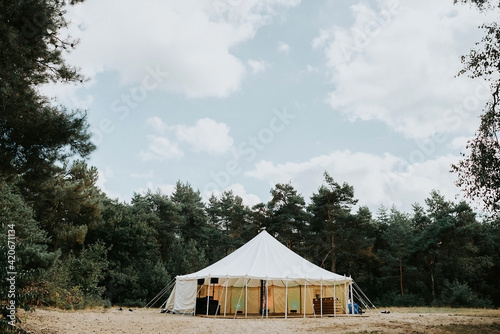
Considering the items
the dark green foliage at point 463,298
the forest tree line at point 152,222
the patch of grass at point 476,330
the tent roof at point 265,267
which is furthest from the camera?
the dark green foliage at point 463,298

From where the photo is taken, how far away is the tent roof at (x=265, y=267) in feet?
38.1

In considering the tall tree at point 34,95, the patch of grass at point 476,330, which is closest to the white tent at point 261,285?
the patch of grass at point 476,330

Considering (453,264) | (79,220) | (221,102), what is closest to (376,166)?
(221,102)

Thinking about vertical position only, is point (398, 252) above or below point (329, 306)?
above

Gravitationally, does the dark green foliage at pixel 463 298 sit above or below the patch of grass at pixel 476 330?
above

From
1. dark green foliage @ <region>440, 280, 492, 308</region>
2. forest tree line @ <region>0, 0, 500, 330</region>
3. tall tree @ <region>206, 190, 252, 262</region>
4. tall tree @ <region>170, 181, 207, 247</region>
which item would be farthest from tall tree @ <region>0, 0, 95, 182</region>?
tall tree @ <region>170, 181, 207, 247</region>

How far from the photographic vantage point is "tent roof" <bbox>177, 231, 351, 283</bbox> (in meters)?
11.6

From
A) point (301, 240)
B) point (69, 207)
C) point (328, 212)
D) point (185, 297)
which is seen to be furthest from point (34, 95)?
point (301, 240)

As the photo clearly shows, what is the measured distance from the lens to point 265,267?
12.2m

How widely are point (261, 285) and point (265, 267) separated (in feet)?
2.71

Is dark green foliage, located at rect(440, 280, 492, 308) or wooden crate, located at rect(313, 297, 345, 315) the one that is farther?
dark green foliage, located at rect(440, 280, 492, 308)

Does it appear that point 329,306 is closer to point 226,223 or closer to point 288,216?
point 288,216

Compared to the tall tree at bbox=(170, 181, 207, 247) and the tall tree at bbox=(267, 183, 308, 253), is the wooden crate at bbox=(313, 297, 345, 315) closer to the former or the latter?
the tall tree at bbox=(267, 183, 308, 253)

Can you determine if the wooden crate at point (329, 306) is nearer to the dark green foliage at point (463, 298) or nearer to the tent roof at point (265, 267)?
the tent roof at point (265, 267)
